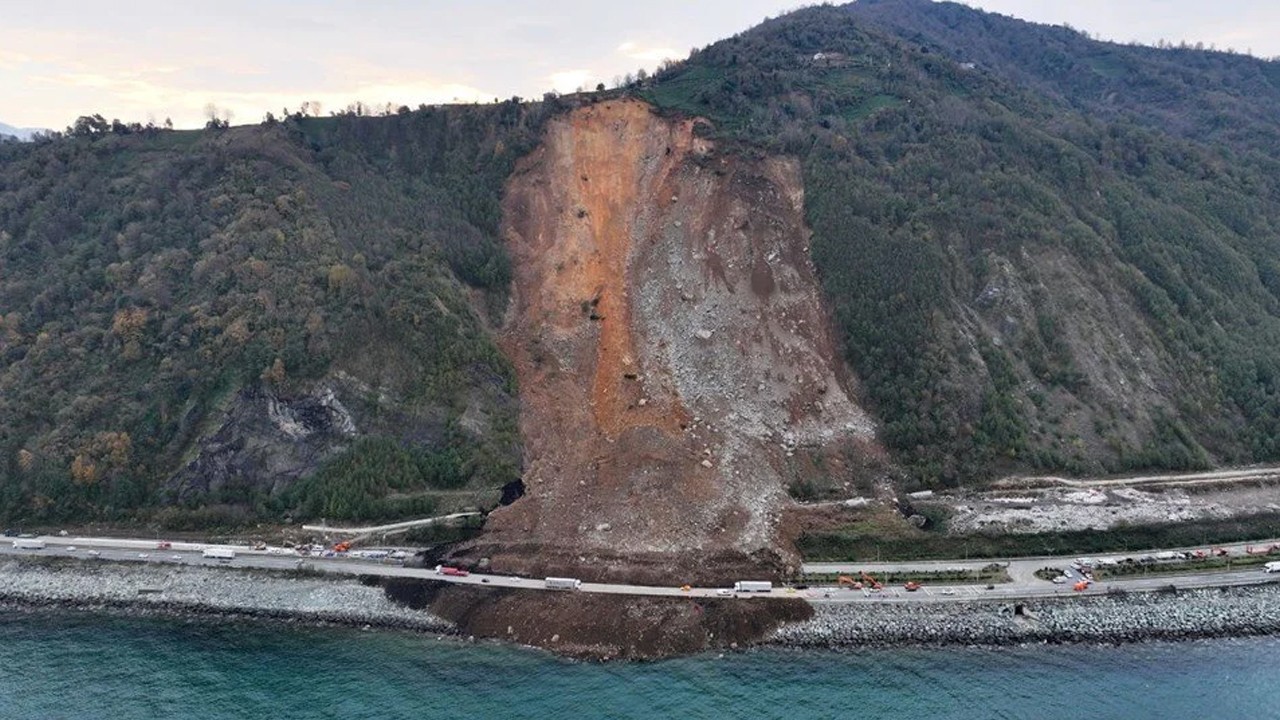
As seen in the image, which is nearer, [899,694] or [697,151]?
[899,694]

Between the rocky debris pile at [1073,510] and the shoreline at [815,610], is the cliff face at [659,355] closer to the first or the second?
the shoreline at [815,610]

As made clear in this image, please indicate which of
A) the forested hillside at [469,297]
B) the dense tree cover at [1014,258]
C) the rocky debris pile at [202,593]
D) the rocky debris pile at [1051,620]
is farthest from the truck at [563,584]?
the dense tree cover at [1014,258]

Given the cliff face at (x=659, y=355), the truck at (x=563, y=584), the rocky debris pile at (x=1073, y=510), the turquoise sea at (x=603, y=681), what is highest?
the cliff face at (x=659, y=355)

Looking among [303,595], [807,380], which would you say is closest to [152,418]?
[303,595]

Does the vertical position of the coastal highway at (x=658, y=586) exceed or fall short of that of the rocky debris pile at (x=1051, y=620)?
it exceeds it

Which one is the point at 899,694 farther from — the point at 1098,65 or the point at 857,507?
the point at 1098,65

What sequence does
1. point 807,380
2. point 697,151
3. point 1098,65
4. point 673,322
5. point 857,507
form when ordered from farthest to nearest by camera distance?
point 1098,65, point 697,151, point 673,322, point 807,380, point 857,507

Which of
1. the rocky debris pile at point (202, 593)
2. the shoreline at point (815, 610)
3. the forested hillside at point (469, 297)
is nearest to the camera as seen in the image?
the shoreline at point (815, 610)
